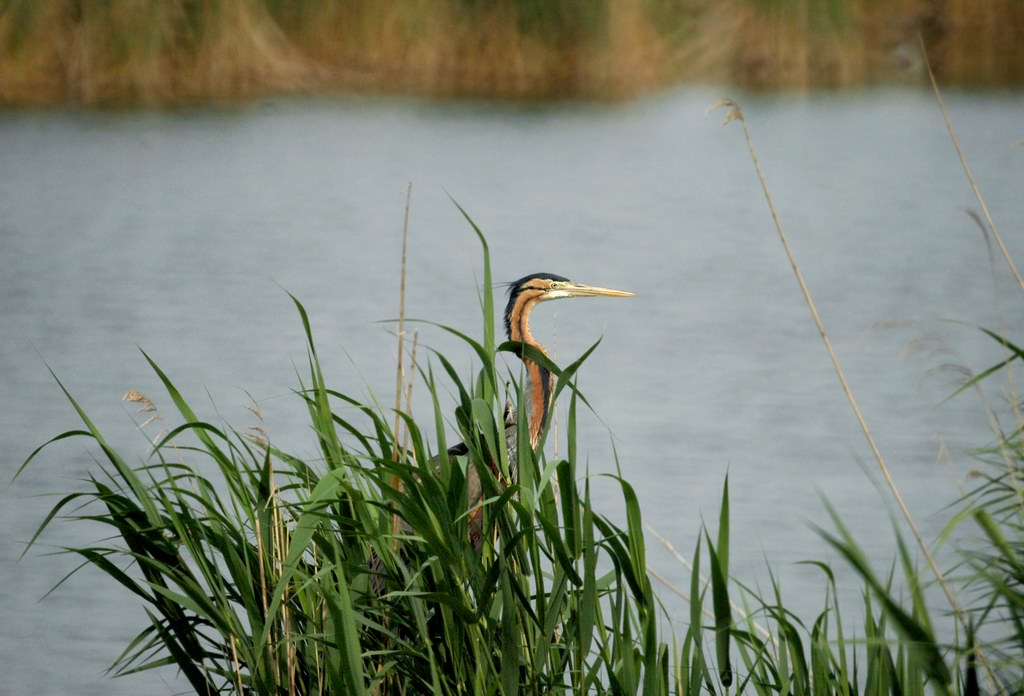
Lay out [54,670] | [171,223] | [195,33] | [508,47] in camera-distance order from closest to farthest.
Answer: [54,670]
[171,223]
[195,33]
[508,47]

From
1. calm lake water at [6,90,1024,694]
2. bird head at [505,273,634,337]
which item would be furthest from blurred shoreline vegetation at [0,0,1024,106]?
bird head at [505,273,634,337]

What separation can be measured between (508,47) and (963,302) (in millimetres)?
9462

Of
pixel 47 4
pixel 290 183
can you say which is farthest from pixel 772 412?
pixel 47 4

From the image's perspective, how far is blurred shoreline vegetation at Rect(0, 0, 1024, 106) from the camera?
50.9 ft

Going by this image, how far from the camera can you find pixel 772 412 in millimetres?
6945

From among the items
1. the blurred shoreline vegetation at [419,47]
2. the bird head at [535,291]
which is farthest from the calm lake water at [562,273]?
the blurred shoreline vegetation at [419,47]

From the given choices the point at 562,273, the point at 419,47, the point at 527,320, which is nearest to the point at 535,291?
the point at 527,320

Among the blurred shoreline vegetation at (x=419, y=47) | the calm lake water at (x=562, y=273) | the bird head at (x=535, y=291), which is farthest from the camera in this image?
the blurred shoreline vegetation at (x=419, y=47)

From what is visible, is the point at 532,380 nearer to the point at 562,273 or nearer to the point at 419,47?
the point at 562,273

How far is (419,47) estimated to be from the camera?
56.7ft

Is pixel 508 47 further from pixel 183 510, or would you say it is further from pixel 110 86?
pixel 183 510

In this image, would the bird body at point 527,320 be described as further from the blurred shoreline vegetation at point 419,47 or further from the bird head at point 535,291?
the blurred shoreline vegetation at point 419,47

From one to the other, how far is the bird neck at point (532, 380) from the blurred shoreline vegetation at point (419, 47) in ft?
40.8

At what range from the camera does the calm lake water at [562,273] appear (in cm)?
542
